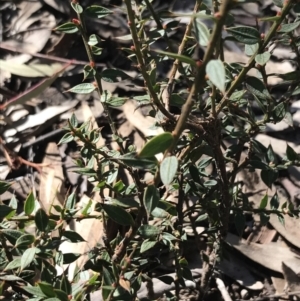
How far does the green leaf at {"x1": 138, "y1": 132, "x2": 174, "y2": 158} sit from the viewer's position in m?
0.86

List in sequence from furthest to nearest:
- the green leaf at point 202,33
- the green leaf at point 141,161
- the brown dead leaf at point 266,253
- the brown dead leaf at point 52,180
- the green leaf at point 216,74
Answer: the brown dead leaf at point 52,180, the brown dead leaf at point 266,253, the green leaf at point 141,161, the green leaf at point 202,33, the green leaf at point 216,74

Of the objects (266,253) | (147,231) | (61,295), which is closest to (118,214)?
(147,231)

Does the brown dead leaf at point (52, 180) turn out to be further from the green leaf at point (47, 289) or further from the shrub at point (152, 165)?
the green leaf at point (47, 289)

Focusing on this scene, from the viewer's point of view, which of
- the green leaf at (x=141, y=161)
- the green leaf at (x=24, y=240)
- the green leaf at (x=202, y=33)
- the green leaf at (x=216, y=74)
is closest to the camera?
the green leaf at (x=216, y=74)

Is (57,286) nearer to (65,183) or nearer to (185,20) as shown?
(65,183)

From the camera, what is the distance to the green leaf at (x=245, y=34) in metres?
1.05

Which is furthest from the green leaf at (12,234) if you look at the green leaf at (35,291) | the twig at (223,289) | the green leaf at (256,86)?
the twig at (223,289)

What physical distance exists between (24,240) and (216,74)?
0.64 m

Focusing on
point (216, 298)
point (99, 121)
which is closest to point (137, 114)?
point (99, 121)

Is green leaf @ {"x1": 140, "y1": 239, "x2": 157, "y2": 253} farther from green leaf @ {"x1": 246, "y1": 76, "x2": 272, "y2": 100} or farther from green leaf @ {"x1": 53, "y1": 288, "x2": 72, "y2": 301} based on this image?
green leaf @ {"x1": 246, "y1": 76, "x2": 272, "y2": 100}

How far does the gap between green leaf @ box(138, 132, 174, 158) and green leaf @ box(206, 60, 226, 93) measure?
0.48 feet

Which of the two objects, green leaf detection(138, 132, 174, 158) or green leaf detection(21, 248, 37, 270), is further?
green leaf detection(21, 248, 37, 270)

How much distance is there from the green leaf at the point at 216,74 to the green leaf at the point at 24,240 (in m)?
0.62

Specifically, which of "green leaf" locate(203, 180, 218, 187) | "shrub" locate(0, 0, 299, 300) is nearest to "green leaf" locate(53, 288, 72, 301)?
"shrub" locate(0, 0, 299, 300)
